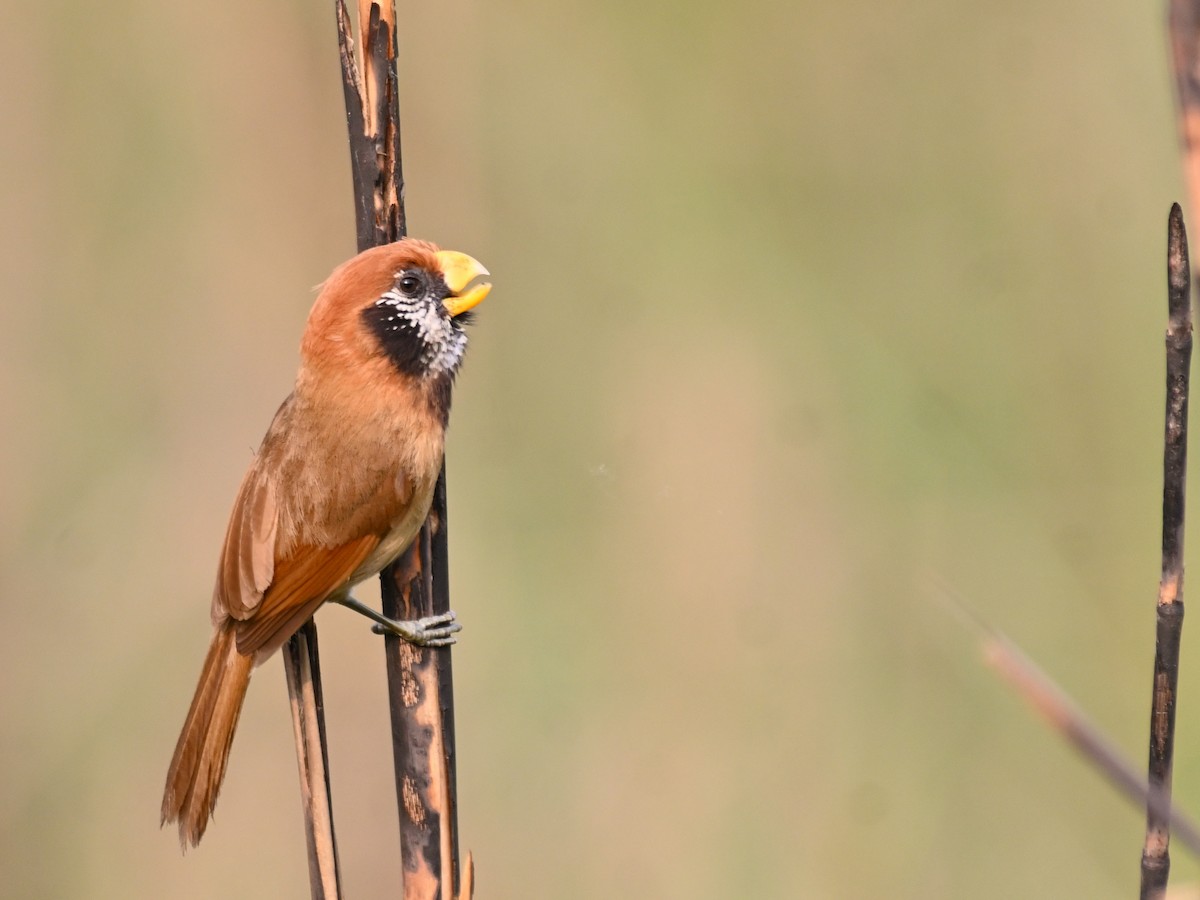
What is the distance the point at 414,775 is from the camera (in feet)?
7.96

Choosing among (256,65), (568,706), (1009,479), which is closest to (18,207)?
(256,65)

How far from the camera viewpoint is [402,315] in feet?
10.0

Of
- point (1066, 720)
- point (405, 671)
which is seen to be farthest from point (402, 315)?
point (1066, 720)

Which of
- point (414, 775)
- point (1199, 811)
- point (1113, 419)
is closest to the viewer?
point (414, 775)

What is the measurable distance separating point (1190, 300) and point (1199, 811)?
223 centimetres

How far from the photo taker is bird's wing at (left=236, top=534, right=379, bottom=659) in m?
2.83

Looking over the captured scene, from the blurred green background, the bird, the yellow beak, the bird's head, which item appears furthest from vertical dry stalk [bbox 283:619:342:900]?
the blurred green background

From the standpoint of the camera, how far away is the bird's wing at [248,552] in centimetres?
292

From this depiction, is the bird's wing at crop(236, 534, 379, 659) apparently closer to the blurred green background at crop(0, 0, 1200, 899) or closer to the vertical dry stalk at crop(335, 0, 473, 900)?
the vertical dry stalk at crop(335, 0, 473, 900)

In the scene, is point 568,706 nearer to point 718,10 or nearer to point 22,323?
point 22,323

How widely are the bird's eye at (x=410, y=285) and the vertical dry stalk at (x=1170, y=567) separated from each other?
181cm

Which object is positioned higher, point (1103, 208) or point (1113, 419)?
point (1103, 208)

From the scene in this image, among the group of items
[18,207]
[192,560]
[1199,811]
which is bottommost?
[1199,811]

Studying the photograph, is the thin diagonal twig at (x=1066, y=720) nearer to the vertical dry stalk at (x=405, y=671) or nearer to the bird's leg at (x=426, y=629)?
the vertical dry stalk at (x=405, y=671)
